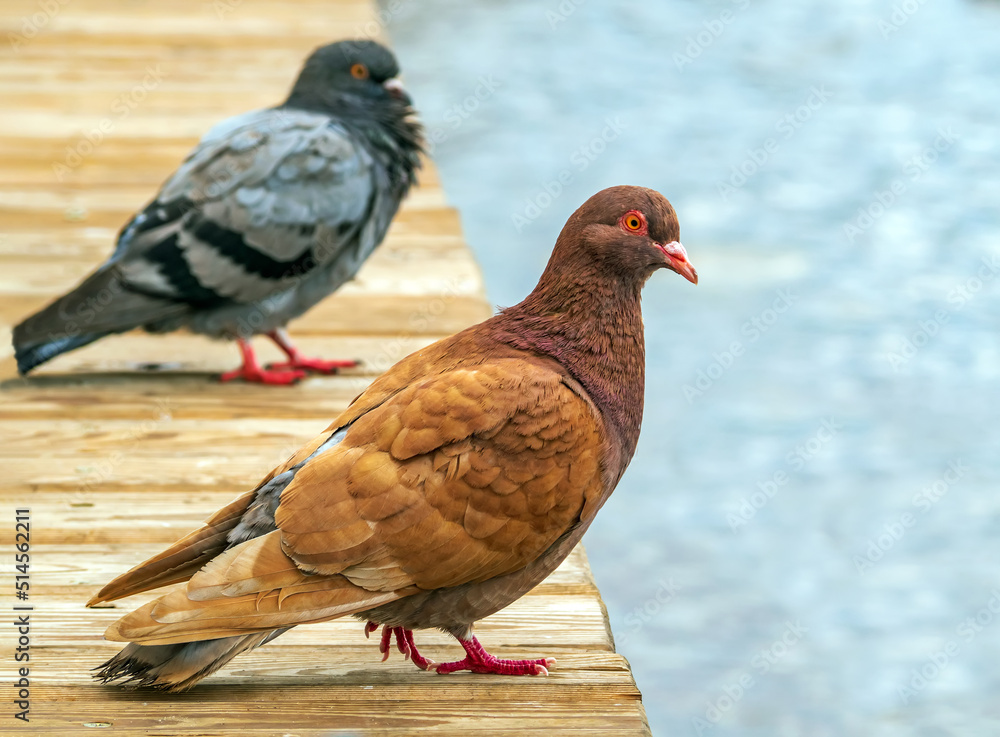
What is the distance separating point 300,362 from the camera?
15.4 feet

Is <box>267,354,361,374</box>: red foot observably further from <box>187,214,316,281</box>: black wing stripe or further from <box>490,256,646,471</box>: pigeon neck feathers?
<box>490,256,646,471</box>: pigeon neck feathers

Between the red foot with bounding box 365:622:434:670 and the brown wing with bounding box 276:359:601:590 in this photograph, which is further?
the red foot with bounding box 365:622:434:670

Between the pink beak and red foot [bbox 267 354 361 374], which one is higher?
the pink beak

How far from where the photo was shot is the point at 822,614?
4977 mm

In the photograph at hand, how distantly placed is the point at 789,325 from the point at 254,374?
379 centimetres

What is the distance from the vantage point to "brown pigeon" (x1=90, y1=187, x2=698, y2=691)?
2459mm

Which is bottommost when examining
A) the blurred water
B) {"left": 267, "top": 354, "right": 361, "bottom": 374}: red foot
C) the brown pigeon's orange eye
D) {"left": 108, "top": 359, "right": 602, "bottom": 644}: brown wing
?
the blurred water

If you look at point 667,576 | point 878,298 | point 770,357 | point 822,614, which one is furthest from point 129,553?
point 878,298

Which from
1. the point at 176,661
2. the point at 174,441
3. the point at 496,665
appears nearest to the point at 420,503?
the point at 496,665

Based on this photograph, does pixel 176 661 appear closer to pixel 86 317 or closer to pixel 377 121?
pixel 86 317

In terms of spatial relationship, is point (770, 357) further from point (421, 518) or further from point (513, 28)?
point (513, 28)

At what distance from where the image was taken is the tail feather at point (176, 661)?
96.9 inches

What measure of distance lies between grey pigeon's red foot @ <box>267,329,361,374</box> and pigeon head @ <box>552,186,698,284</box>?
1975mm

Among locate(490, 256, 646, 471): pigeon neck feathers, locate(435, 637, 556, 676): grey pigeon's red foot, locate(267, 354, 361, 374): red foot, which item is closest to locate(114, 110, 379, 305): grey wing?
locate(267, 354, 361, 374): red foot
